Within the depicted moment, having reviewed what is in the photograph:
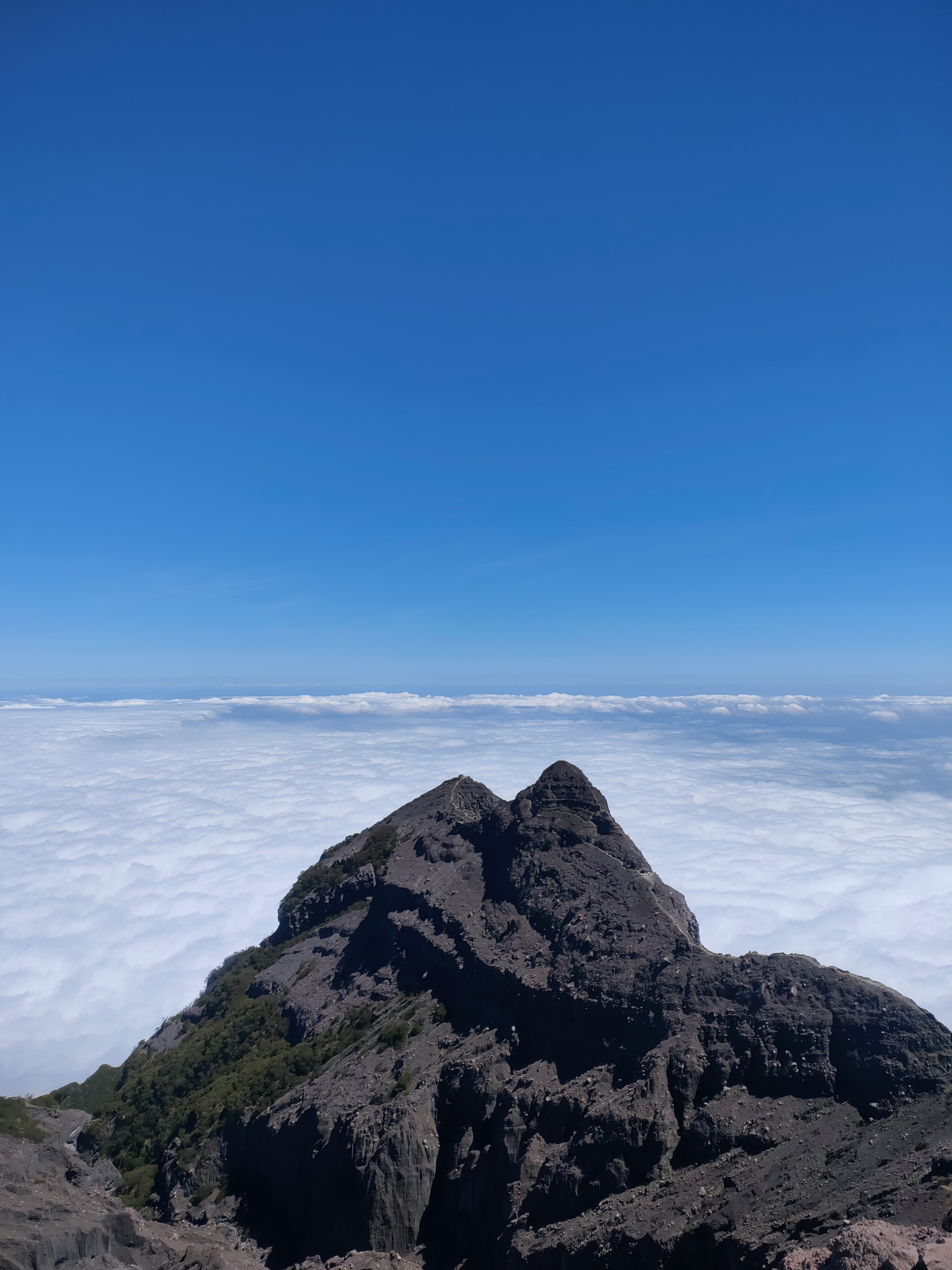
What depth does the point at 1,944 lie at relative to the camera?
9500 centimetres

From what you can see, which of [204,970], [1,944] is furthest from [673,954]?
[1,944]

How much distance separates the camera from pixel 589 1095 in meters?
22.3

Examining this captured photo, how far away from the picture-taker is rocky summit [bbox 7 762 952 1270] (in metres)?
16.9

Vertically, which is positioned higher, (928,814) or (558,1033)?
(558,1033)

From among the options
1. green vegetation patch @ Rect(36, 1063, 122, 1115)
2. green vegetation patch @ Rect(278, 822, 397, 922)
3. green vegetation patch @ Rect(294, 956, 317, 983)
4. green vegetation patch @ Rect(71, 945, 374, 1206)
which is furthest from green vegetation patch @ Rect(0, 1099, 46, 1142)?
green vegetation patch @ Rect(278, 822, 397, 922)

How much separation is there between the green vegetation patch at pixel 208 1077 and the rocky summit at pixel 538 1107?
19 cm

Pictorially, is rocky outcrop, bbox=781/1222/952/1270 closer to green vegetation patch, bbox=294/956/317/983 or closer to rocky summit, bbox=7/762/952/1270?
rocky summit, bbox=7/762/952/1270

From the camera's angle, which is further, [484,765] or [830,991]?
[484,765]

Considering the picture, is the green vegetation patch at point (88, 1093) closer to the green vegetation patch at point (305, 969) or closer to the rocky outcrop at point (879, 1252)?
the green vegetation patch at point (305, 969)

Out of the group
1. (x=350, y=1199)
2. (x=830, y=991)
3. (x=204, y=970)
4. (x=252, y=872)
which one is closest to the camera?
(x=830, y=991)

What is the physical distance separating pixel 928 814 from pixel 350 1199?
15638 centimetres

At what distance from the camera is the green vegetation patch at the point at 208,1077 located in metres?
33.5

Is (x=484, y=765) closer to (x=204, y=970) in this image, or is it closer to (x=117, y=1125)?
(x=204, y=970)

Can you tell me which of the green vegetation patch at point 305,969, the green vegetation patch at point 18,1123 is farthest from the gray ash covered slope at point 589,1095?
the green vegetation patch at point 18,1123
